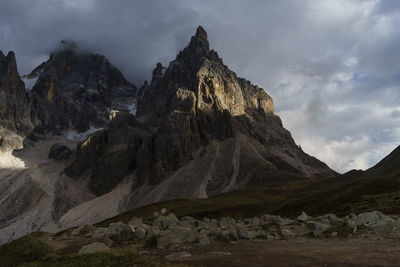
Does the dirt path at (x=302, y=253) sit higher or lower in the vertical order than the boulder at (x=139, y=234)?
lower

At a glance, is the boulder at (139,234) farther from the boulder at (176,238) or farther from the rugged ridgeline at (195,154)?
the rugged ridgeline at (195,154)

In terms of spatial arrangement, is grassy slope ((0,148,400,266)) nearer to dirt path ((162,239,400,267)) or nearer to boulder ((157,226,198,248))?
dirt path ((162,239,400,267))

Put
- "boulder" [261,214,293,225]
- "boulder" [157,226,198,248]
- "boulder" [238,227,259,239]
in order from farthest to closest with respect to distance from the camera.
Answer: "boulder" [261,214,293,225]
"boulder" [238,227,259,239]
"boulder" [157,226,198,248]

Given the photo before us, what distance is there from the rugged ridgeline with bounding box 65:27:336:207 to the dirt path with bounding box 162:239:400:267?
117149 millimetres

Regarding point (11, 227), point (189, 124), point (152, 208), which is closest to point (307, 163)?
point (189, 124)

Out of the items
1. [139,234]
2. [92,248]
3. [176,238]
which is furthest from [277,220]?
[92,248]

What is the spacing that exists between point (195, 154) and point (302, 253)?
155 m

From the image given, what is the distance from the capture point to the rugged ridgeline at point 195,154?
480 feet

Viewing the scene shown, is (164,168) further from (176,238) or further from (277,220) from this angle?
(176,238)

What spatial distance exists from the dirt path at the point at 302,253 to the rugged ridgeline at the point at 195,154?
4612 inches

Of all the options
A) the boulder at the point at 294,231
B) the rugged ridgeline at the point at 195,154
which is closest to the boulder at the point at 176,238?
the boulder at the point at 294,231

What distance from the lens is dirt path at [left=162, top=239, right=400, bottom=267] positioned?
45.3ft

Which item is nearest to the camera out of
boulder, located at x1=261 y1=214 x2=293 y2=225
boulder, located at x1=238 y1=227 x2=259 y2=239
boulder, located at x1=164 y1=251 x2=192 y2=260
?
boulder, located at x1=164 y1=251 x2=192 y2=260

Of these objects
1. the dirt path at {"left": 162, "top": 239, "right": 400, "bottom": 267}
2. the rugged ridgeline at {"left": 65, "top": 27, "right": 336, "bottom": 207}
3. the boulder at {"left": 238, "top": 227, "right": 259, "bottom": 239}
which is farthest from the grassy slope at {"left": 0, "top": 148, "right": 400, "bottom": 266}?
the rugged ridgeline at {"left": 65, "top": 27, "right": 336, "bottom": 207}
